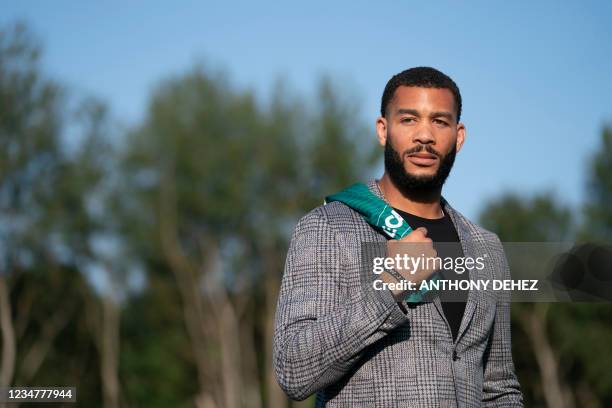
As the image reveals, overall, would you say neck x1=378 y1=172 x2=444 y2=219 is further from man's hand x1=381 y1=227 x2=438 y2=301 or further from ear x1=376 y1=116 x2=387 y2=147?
man's hand x1=381 y1=227 x2=438 y2=301

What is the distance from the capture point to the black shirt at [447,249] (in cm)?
312

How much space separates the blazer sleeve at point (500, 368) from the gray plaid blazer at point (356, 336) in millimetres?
171

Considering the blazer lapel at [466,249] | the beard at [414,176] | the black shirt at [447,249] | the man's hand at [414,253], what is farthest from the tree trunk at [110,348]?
the man's hand at [414,253]

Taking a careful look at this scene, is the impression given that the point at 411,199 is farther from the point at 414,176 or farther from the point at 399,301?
the point at 399,301

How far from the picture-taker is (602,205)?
127 ft

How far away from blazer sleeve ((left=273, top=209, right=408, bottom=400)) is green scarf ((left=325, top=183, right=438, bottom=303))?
16 centimetres

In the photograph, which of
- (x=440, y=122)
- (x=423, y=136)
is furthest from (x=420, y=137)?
(x=440, y=122)

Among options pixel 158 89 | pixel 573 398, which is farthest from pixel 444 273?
pixel 573 398

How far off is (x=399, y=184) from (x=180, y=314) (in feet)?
132

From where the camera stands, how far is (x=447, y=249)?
131 inches

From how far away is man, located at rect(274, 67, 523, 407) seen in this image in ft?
8.84

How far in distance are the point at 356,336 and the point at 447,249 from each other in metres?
0.82

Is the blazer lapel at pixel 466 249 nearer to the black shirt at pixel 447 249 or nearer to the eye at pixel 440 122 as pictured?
the black shirt at pixel 447 249

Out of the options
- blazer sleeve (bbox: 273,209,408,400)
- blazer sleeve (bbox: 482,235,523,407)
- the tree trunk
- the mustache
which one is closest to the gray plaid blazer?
blazer sleeve (bbox: 273,209,408,400)
